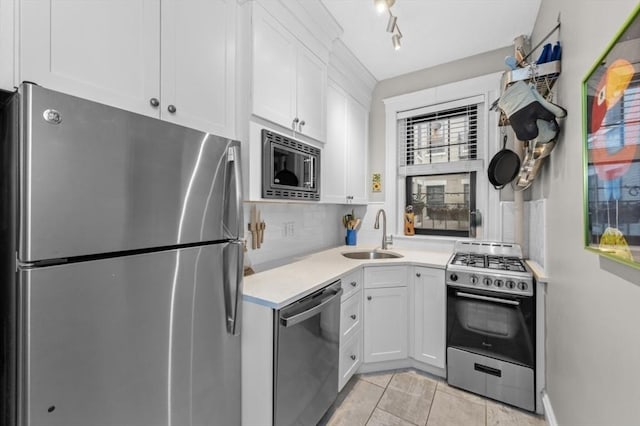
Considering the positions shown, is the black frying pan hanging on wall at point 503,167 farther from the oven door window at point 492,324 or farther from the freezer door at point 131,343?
the freezer door at point 131,343

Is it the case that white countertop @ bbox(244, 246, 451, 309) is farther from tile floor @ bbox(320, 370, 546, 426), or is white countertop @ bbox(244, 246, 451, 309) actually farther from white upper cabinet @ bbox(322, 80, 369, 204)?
tile floor @ bbox(320, 370, 546, 426)

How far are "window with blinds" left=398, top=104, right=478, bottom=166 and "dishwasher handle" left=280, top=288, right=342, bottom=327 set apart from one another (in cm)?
194

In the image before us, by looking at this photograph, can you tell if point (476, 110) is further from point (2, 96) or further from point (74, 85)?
point (2, 96)

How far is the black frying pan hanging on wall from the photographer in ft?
7.90

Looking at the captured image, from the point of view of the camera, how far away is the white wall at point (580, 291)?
836 millimetres

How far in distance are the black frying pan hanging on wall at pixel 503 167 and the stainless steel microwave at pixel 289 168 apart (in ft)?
5.40

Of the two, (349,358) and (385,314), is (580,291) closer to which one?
(385,314)

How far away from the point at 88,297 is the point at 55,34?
0.86m

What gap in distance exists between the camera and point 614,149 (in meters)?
0.83

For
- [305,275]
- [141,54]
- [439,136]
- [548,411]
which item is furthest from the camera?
[439,136]

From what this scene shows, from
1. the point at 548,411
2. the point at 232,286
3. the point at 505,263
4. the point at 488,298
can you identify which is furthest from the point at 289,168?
the point at 548,411

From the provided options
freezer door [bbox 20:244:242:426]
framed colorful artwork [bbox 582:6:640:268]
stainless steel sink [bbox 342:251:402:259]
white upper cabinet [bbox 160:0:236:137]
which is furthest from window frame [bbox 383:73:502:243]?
freezer door [bbox 20:244:242:426]

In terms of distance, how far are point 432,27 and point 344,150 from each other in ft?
4.04

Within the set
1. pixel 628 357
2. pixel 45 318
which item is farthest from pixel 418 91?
pixel 45 318
